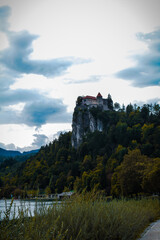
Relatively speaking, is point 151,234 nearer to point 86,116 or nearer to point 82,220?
point 82,220

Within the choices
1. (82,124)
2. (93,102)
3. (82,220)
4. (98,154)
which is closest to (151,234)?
(82,220)

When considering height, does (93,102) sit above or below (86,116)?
above

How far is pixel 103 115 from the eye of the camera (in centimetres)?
12756

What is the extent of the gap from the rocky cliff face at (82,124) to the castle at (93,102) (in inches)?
143

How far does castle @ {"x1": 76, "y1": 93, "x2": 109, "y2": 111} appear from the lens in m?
140

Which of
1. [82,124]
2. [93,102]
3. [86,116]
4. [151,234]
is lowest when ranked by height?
[151,234]

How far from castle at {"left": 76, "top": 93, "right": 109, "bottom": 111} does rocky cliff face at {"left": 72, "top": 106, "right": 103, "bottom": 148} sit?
364 cm

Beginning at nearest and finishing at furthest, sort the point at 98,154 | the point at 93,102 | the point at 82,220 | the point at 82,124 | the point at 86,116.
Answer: the point at 82,220
the point at 98,154
the point at 86,116
the point at 82,124
the point at 93,102

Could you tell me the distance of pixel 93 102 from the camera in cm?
14338

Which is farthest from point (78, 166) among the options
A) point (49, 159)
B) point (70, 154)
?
point (49, 159)

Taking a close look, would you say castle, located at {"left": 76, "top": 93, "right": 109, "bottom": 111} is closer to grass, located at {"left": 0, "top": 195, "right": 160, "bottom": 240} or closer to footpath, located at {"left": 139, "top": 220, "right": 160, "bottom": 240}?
footpath, located at {"left": 139, "top": 220, "right": 160, "bottom": 240}

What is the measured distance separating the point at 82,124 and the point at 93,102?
14.7 meters

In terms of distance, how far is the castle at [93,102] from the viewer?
140 metres

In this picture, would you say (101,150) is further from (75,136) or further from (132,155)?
(132,155)
